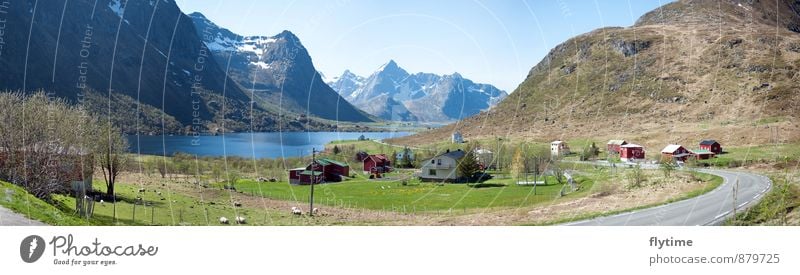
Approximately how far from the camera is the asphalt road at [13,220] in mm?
10133

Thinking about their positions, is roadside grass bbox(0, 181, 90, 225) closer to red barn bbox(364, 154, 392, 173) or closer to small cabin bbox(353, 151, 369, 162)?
red barn bbox(364, 154, 392, 173)

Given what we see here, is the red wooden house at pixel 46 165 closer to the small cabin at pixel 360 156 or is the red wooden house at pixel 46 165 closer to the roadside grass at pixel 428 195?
the roadside grass at pixel 428 195

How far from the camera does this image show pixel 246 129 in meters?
176

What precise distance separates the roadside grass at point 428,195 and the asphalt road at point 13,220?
11489 millimetres

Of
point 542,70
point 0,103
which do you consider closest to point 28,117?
point 0,103

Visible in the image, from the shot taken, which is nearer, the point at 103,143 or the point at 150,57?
the point at 103,143

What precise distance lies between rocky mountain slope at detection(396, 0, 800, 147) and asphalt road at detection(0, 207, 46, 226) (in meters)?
60.2

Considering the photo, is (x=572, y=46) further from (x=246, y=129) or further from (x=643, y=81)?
(x=246, y=129)
